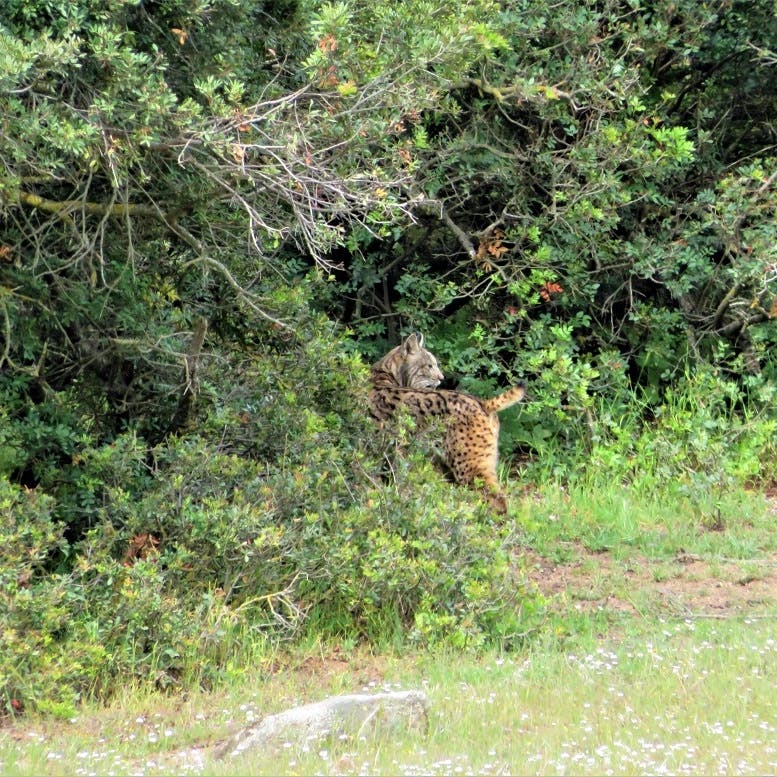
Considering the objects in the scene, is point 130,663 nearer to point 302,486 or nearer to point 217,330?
point 302,486

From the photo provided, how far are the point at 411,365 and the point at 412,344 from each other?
0.63 ft

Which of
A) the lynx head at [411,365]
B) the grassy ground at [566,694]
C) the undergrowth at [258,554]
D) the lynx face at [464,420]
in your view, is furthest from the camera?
the lynx head at [411,365]

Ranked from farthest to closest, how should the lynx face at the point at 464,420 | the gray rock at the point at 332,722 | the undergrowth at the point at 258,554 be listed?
the lynx face at the point at 464,420
the undergrowth at the point at 258,554
the gray rock at the point at 332,722

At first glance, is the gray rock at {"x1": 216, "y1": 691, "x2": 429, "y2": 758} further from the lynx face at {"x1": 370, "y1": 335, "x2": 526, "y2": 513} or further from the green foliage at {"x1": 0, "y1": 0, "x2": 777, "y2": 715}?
the lynx face at {"x1": 370, "y1": 335, "x2": 526, "y2": 513}

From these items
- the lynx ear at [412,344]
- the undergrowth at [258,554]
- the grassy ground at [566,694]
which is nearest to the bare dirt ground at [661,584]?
the grassy ground at [566,694]

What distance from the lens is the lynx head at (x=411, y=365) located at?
1259cm

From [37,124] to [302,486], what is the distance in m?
Answer: 2.95

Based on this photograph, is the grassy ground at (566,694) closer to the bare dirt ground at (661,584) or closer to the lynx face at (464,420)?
the bare dirt ground at (661,584)

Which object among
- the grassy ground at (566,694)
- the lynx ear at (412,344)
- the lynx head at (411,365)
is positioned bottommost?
the grassy ground at (566,694)

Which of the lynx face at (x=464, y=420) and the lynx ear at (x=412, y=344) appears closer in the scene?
the lynx face at (x=464, y=420)

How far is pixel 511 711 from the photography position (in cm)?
684

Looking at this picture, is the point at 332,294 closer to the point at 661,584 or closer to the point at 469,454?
the point at 469,454

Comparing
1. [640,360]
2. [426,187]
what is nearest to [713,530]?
[640,360]

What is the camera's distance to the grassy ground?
6.11 metres
